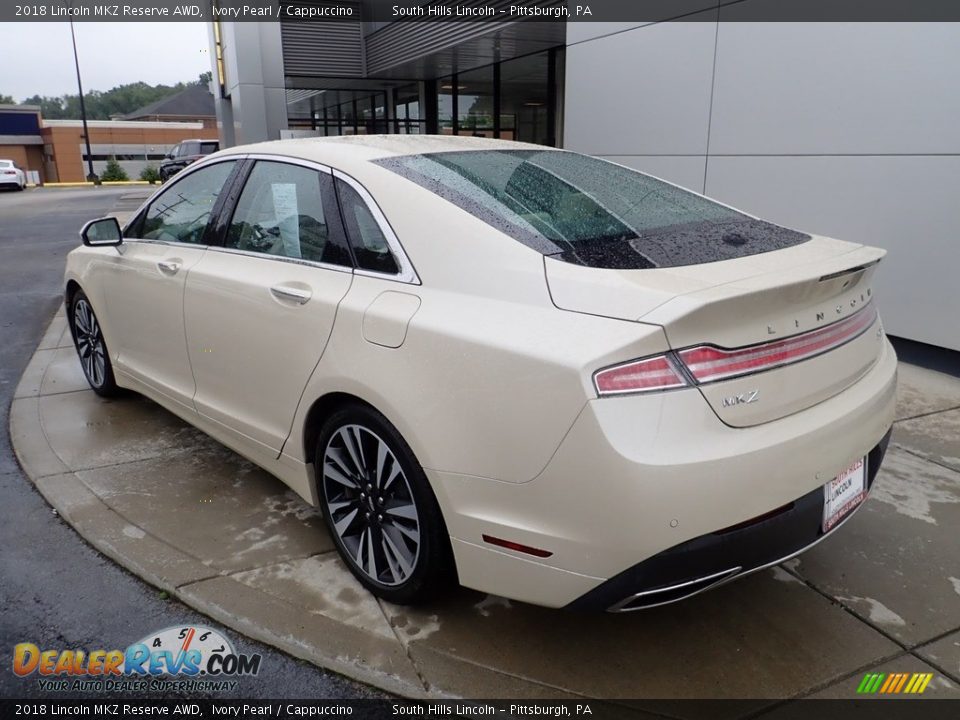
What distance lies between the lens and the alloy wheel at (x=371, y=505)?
2609 millimetres

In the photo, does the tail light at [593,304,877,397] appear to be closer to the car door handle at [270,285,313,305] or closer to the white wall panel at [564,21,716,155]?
the car door handle at [270,285,313,305]

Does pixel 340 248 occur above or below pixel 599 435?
above

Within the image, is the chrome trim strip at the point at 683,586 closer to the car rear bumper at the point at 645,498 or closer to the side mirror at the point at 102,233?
the car rear bumper at the point at 645,498

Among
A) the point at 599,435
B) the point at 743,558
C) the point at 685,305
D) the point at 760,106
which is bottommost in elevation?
the point at 743,558

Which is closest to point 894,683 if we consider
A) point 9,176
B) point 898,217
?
point 898,217

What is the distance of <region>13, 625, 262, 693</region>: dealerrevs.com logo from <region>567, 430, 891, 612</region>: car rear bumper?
→ 1206mm

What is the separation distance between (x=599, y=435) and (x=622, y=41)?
24.3ft

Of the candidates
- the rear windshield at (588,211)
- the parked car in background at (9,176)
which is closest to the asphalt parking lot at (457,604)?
the rear windshield at (588,211)

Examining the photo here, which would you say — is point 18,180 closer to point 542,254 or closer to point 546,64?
point 546,64

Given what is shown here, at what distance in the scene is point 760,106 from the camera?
6715mm

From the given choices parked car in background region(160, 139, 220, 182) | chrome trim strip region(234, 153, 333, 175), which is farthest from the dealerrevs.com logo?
parked car in background region(160, 139, 220, 182)

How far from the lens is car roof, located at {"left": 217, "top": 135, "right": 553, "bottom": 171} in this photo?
3.03 metres

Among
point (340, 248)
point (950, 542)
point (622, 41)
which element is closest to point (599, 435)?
point (340, 248)

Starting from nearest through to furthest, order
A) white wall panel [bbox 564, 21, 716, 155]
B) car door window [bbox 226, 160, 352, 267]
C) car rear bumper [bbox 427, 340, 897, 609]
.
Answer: car rear bumper [bbox 427, 340, 897, 609] → car door window [bbox 226, 160, 352, 267] → white wall panel [bbox 564, 21, 716, 155]
